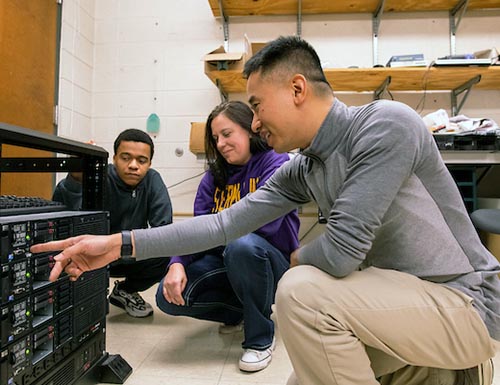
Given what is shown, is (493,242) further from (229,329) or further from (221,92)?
(221,92)

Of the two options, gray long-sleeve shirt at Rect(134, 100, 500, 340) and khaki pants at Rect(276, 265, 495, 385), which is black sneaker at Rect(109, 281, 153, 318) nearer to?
gray long-sleeve shirt at Rect(134, 100, 500, 340)

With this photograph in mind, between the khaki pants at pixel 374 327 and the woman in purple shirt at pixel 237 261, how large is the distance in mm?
470

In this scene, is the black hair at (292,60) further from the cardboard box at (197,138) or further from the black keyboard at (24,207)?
the cardboard box at (197,138)

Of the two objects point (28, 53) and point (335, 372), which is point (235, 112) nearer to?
point (335, 372)

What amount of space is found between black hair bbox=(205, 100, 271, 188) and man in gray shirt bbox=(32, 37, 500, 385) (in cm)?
55

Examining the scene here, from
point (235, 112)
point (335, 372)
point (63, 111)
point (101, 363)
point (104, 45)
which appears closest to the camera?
point (335, 372)

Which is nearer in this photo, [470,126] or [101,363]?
[101,363]

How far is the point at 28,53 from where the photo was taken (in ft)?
7.47

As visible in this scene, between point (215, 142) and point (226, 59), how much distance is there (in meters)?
1.10

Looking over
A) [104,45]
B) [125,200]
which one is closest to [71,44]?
[104,45]

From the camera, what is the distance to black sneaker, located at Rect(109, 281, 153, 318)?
5.67 ft

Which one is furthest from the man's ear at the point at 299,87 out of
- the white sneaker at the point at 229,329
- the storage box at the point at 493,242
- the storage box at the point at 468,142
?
the storage box at the point at 493,242

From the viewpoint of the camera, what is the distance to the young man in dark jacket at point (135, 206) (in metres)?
1.76

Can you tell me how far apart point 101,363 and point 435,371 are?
90 centimetres
